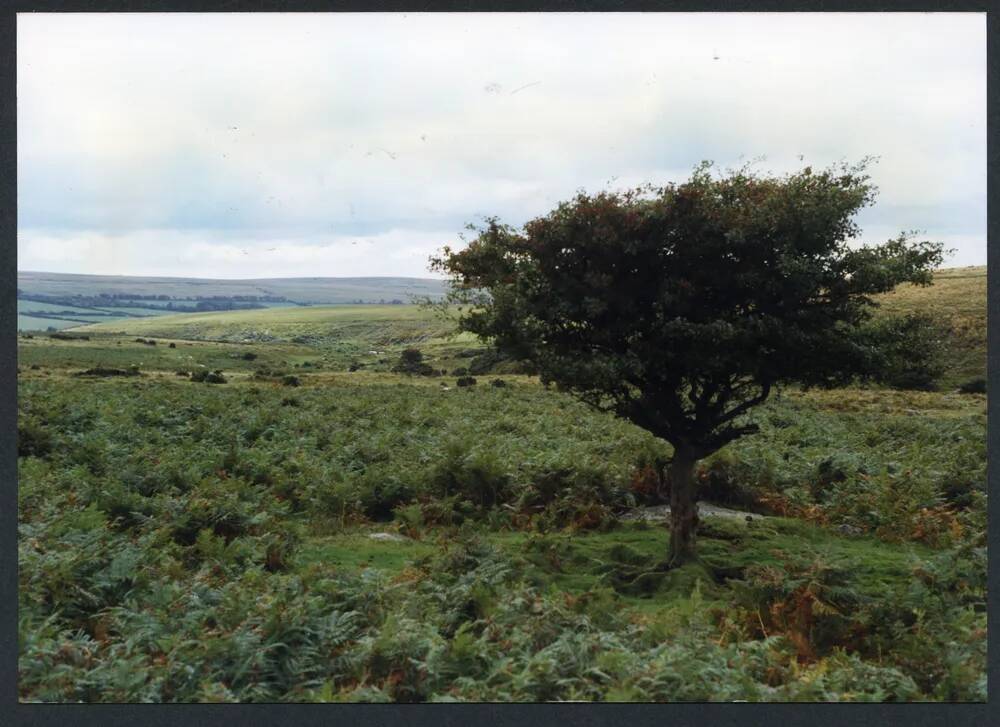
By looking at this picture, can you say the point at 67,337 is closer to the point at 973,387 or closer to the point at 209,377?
the point at 209,377

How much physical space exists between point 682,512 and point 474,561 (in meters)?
2.73

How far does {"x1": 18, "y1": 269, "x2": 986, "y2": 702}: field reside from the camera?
7035 mm

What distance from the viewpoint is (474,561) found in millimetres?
9914

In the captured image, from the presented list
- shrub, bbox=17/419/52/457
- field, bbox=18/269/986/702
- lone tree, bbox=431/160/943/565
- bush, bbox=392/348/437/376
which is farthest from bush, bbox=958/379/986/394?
shrub, bbox=17/419/52/457

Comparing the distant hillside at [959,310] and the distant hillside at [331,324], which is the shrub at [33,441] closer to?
the distant hillside at [331,324]

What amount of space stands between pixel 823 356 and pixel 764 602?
2850 millimetres

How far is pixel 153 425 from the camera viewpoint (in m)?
19.4

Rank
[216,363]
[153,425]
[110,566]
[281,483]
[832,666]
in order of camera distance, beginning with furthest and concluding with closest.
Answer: [216,363]
[153,425]
[281,483]
[110,566]
[832,666]

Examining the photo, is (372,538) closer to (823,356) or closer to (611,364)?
(611,364)

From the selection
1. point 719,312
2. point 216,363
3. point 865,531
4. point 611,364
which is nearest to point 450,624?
point 611,364

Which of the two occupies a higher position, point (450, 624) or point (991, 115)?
point (991, 115)

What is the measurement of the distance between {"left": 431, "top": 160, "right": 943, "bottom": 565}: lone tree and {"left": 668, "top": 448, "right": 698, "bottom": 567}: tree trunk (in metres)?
1.19

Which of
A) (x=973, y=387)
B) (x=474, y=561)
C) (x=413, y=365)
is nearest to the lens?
(x=474, y=561)

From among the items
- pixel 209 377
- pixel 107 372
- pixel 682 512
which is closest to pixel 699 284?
pixel 682 512
